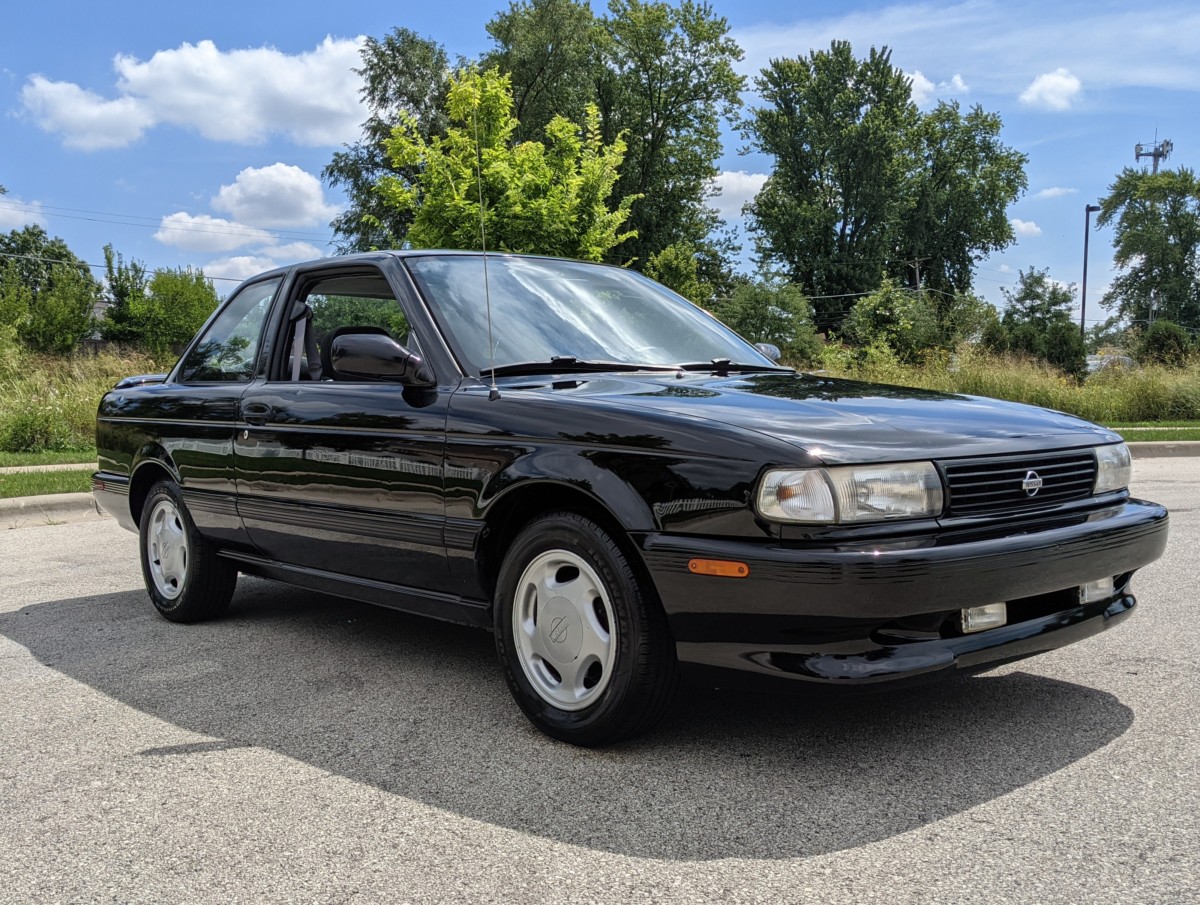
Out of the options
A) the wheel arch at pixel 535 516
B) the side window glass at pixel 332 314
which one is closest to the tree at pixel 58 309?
the side window glass at pixel 332 314

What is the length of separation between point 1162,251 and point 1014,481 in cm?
8721

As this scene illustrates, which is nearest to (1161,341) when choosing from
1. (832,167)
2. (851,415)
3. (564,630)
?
(832,167)

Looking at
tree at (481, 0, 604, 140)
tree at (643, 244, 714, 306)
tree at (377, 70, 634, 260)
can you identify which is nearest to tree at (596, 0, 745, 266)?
tree at (481, 0, 604, 140)

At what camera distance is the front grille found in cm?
319

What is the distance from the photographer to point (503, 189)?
1653 cm

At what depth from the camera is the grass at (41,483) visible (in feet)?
33.6

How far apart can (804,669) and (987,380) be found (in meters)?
20.9

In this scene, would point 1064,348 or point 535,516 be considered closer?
point 535,516

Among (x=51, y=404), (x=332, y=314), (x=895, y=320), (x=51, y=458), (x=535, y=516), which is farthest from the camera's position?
(x=895, y=320)

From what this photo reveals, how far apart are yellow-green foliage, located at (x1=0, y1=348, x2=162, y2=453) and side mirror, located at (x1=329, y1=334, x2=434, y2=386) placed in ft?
36.7

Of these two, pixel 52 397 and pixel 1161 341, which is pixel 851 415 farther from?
pixel 1161 341

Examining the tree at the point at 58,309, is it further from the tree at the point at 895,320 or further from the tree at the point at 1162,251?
the tree at the point at 1162,251

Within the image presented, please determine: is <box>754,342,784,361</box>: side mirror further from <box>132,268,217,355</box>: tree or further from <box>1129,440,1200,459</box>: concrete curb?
<box>132,268,217,355</box>: tree

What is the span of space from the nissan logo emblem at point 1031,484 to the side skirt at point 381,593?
1762 mm
